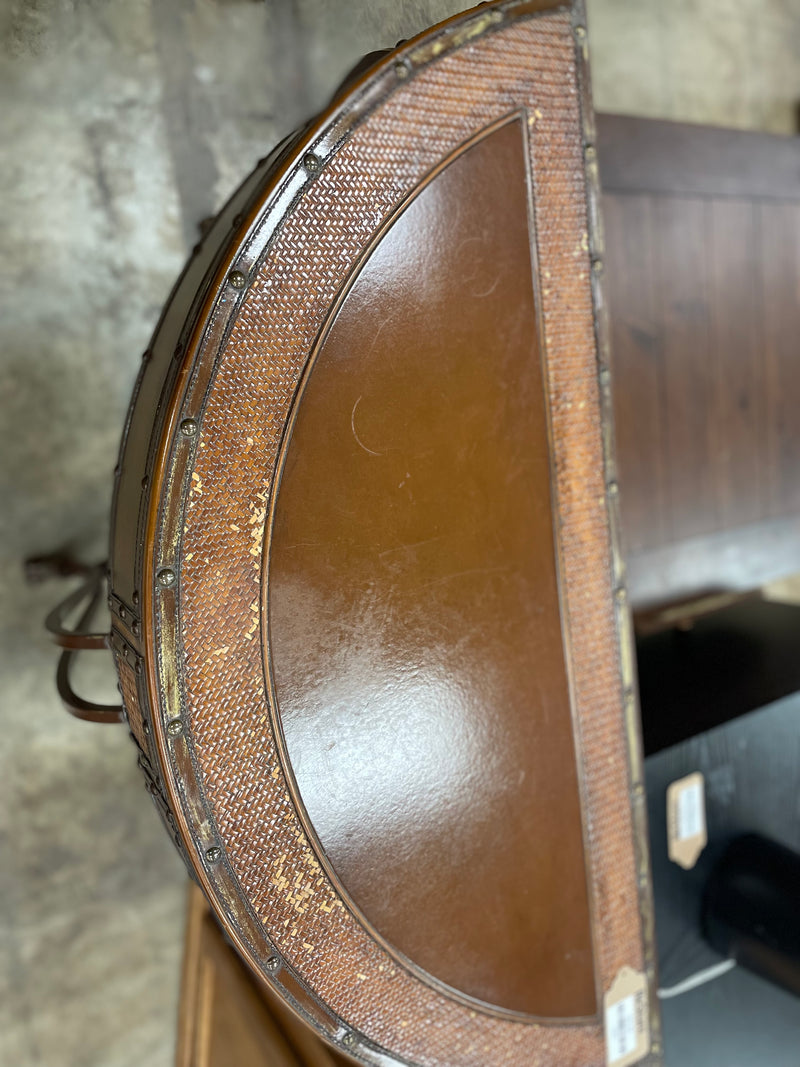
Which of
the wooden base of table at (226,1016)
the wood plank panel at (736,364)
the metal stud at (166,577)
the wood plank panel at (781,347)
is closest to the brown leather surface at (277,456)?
the metal stud at (166,577)

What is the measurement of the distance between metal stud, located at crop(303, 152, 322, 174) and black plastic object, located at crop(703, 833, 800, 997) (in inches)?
52.3

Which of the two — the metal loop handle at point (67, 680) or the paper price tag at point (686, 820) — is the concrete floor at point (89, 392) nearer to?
the metal loop handle at point (67, 680)

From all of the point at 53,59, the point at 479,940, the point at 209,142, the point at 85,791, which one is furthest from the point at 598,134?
the point at 85,791

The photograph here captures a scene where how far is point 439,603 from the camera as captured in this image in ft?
3.08

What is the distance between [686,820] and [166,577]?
103cm

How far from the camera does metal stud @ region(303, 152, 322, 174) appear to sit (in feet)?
2.59

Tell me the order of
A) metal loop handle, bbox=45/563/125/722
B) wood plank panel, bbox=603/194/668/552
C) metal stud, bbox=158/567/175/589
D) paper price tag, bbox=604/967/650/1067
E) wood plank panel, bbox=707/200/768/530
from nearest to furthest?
metal stud, bbox=158/567/175/589 → metal loop handle, bbox=45/563/125/722 → paper price tag, bbox=604/967/650/1067 → wood plank panel, bbox=603/194/668/552 → wood plank panel, bbox=707/200/768/530

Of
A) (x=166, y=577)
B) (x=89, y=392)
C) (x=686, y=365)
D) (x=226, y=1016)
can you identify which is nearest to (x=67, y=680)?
(x=166, y=577)

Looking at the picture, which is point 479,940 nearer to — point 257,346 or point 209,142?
point 257,346

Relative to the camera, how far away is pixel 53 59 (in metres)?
1.27

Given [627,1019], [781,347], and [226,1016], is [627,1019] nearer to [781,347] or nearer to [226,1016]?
[226,1016]

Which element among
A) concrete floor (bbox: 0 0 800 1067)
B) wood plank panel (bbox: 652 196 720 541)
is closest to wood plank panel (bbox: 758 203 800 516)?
wood plank panel (bbox: 652 196 720 541)

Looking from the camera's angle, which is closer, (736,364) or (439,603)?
(439,603)

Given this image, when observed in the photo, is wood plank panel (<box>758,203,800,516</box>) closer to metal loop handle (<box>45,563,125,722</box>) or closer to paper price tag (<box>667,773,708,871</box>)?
paper price tag (<box>667,773,708,871</box>)
